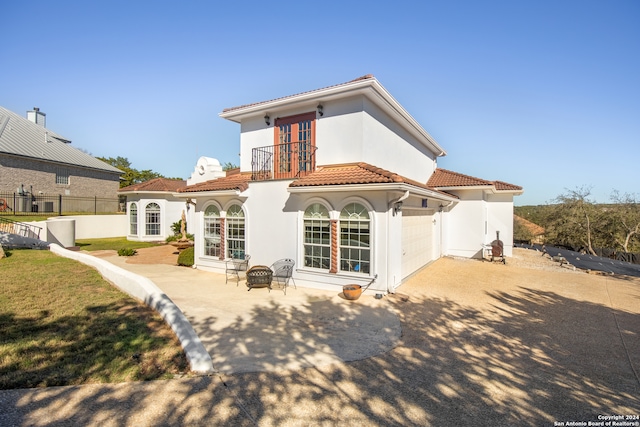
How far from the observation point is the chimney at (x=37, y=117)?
4075 centimetres

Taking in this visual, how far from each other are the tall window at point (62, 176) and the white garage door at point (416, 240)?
1402 inches

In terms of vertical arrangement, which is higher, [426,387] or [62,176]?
[62,176]

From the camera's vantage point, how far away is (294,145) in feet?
42.9

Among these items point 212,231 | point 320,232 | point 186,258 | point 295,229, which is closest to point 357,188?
point 320,232

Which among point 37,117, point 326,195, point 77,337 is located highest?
point 37,117

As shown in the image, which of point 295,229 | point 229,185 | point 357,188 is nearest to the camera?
point 357,188

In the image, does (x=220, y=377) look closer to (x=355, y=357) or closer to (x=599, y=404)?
(x=355, y=357)

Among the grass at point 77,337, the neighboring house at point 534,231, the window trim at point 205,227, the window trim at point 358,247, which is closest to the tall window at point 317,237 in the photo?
the window trim at point 358,247

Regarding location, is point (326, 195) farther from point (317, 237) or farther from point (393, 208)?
point (393, 208)

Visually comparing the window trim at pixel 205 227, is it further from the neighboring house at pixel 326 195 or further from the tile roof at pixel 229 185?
the tile roof at pixel 229 185

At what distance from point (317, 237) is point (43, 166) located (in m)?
33.0

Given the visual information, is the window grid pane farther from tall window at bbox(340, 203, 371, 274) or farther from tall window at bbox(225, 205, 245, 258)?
tall window at bbox(340, 203, 371, 274)

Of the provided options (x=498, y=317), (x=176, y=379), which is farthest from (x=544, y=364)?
(x=176, y=379)

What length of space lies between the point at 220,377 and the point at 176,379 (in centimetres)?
67
